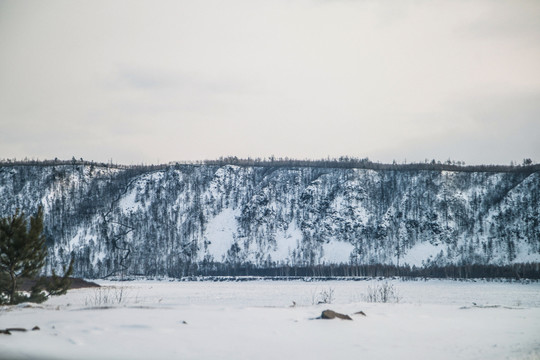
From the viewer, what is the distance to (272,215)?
16338 centimetres

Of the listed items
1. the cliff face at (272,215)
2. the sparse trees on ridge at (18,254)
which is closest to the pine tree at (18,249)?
the sparse trees on ridge at (18,254)

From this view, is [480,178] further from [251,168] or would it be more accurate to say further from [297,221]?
[251,168]

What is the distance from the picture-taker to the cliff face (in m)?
147

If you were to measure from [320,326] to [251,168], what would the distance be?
164143mm

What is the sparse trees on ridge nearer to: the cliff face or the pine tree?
the pine tree

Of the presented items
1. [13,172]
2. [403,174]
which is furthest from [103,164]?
[403,174]

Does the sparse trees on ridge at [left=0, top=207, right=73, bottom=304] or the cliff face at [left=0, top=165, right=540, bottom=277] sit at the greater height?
the cliff face at [left=0, top=165, right=540, bottom=277]

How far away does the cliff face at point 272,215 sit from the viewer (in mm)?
146875

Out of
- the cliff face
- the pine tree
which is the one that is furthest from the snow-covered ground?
the cliff face

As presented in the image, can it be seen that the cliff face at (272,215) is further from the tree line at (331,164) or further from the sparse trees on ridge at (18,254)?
the sparse trees on ridge at (18,254)

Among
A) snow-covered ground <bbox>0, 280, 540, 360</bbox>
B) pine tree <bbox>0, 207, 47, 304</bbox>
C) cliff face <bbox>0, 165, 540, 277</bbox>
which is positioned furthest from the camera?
cliff face <bbox>0, 165, 540, 277</bbox>

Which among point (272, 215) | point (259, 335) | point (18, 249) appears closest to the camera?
point (259, 335)

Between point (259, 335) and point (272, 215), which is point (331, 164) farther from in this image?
point (259, 335)

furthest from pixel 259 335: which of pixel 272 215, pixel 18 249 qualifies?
pixel 272 215
